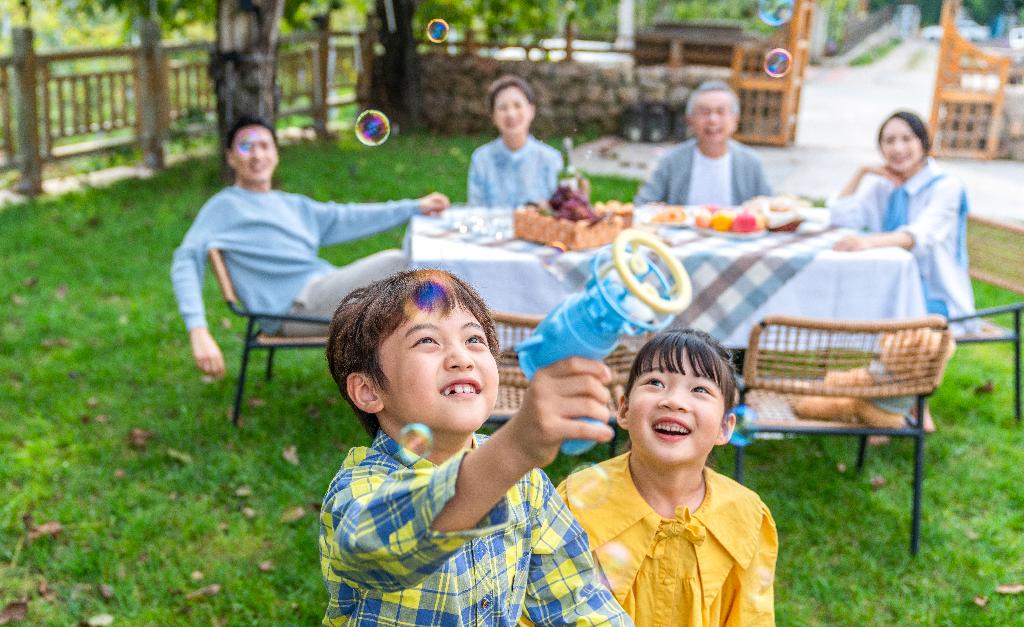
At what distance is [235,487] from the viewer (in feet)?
14.5

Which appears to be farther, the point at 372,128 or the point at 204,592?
the point at 372,128

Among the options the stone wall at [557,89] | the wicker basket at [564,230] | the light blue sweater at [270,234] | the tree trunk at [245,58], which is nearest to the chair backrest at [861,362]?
the wicker basket at [564,230]

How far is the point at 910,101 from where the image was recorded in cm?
2064

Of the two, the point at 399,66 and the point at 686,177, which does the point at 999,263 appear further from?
the point at 399,66

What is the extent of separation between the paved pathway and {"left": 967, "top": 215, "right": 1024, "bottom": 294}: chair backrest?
2.65 m

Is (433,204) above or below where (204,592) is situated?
above

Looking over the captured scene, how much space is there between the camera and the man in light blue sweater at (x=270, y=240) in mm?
4734

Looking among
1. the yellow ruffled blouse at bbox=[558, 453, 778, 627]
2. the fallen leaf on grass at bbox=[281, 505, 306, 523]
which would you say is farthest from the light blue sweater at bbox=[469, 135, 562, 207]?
the yellow ruffled blouse at bbox=[558, 453, 778, 627]

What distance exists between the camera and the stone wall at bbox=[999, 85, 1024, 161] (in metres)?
12.6

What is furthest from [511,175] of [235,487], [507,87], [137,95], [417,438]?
[137,95]

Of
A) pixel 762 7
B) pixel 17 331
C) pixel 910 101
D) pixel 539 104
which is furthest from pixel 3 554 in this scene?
pixel 910 101

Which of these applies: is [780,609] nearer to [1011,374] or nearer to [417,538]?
[417,538]

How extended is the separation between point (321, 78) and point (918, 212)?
10.5m

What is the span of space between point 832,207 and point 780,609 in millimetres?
2270
